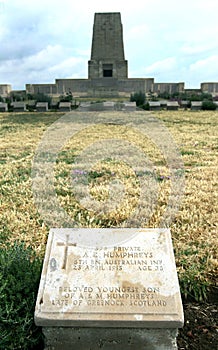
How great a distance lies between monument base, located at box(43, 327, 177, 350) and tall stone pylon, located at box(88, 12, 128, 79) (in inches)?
1186

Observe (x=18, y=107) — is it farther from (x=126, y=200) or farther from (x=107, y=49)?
(x=126, y=200)

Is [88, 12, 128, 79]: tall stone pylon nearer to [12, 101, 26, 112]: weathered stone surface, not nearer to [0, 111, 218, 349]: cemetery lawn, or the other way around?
[12, 101, 26, 112]: weathered stone surface

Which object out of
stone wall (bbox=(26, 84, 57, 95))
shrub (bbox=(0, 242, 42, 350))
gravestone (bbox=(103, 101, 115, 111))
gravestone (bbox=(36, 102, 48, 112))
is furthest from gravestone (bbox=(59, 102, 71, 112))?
shrub (bbox=(0, 242, 42, 350))

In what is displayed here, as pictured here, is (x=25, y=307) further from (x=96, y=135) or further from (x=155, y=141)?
(x=96, y=135)

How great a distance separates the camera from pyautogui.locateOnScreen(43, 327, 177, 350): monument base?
1.91 meters

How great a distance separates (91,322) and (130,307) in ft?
0.70

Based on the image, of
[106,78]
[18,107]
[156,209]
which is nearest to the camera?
[156,209]

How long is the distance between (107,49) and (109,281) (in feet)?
99.0

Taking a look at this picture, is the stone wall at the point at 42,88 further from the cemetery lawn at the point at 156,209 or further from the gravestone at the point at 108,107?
the cemetery lawn at the point at 156,209

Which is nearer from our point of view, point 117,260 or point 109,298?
point 109,298

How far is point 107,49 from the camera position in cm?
3017

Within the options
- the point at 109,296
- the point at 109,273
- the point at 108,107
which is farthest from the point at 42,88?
the point at 109,296

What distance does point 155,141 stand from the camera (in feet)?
27.9

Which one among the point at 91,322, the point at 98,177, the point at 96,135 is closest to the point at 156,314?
the point at 91,322
